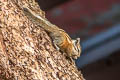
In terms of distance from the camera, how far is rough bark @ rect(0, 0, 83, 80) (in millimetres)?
2100

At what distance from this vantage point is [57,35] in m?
2.32

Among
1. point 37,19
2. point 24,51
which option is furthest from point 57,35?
point 24,51

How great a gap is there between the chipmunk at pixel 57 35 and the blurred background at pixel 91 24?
250 cm

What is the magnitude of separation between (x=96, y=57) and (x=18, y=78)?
2.91 meters

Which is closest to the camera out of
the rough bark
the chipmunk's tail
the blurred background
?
the rough bark

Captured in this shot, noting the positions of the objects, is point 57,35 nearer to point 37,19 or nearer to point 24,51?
point 37,19

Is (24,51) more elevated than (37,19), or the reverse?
(37,19)

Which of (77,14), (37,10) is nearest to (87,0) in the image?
(77,14)

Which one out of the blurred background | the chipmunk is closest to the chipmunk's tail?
the chipmunk

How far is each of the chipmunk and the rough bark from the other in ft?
0.11

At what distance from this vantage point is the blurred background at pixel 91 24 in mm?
4895

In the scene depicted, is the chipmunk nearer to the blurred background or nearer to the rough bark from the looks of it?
the rough bark

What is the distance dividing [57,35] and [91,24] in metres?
2.66

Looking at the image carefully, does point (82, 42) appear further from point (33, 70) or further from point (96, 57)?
point (33, 70)
